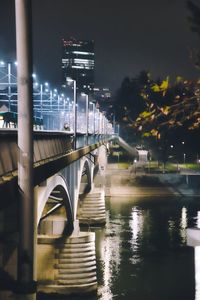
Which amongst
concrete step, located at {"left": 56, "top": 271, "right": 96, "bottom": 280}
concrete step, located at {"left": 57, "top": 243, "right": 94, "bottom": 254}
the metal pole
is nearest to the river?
concrete step, located at {"left": 56, "top": 271, "right": 96, "bottom": 280}

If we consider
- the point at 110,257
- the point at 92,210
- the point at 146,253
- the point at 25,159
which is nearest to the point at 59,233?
the point at 110,257

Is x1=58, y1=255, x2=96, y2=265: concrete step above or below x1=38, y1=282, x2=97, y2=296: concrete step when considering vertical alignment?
above

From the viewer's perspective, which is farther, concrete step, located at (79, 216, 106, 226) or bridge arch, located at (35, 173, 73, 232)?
concrete step, located at (79, 216, 106, 226)

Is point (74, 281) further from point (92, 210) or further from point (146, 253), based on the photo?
point (92, 210)

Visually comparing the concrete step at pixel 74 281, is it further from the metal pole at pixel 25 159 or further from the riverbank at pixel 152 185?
the riverbank at pixel 152 185

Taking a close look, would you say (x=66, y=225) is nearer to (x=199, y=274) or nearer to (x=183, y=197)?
(x=199, y=274)

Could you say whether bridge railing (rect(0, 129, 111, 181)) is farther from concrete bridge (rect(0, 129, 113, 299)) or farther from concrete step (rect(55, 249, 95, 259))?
concrete step (rect(55, 249, 95, 259))

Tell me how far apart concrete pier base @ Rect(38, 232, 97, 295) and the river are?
0.93 metres

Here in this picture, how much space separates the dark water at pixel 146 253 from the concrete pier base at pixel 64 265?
106 centimetres

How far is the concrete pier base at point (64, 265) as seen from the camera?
1254 inches

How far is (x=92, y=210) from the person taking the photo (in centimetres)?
5959

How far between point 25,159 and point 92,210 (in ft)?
167

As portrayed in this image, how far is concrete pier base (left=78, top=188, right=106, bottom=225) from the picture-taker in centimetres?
5888

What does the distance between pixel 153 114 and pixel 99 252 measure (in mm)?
36462
